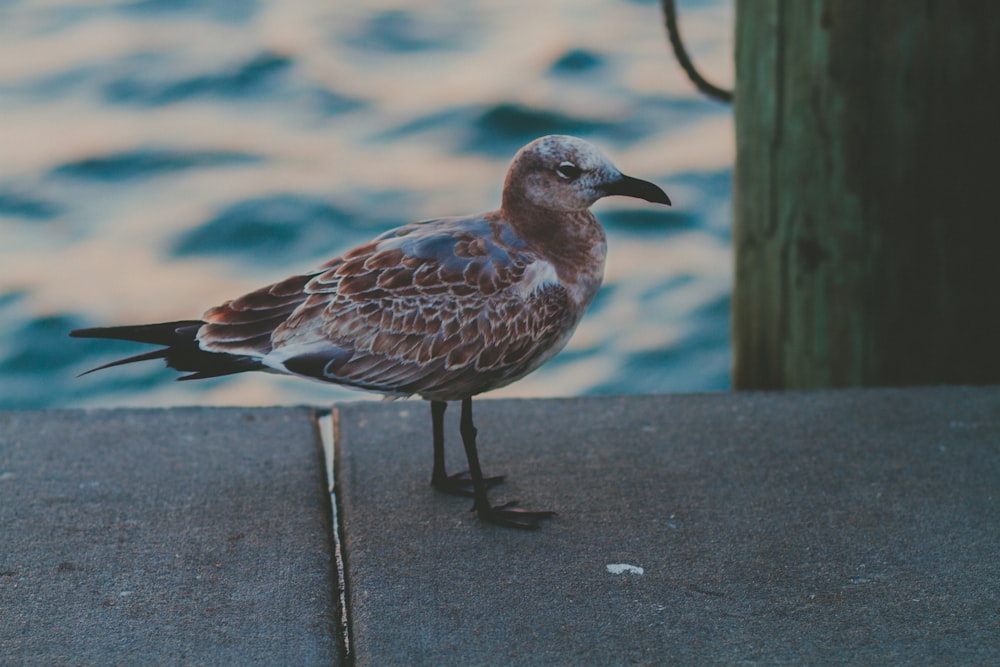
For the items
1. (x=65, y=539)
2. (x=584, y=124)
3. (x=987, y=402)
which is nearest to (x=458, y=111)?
(x=584, y=124)

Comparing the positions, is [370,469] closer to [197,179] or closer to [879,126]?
[879,126]

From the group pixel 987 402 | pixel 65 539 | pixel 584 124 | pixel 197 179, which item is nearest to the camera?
pixel 65 539

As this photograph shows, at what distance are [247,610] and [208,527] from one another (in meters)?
0.51

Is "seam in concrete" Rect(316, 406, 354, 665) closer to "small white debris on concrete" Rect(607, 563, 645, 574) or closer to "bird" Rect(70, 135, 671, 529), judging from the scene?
"bird" Rect(70, 135, 671, 529)

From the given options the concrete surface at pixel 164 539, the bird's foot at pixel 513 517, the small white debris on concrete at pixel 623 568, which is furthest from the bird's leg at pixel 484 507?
the concrete surface at pixel 164 539

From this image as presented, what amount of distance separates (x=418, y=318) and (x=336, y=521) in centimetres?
64

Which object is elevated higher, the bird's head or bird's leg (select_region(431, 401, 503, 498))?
the bird's head

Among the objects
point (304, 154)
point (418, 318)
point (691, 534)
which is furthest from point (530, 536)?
point (304, 154)

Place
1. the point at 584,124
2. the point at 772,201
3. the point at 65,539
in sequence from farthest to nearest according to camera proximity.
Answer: the point at 584,124
the point at 772,201
the point at 65,539

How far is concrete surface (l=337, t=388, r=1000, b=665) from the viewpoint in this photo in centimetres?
320

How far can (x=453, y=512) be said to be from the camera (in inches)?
153

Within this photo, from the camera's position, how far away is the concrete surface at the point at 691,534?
10.5 feet

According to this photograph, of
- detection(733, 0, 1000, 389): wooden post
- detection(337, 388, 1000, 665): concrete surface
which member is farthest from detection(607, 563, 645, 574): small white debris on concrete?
detection(733, 0, 1000, 389): wooden post

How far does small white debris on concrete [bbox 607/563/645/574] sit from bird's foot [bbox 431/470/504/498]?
58cm
